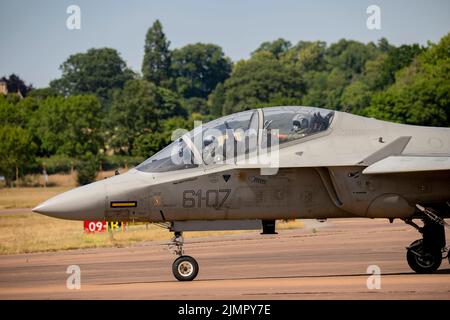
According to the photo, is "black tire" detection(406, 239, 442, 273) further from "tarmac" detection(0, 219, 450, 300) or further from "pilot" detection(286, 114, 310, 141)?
"pilot" detection(286, 114, 310, 141)

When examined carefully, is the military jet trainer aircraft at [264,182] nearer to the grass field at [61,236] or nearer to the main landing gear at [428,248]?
the main landing gear at [428,248]

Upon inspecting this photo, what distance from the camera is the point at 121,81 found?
166625mm

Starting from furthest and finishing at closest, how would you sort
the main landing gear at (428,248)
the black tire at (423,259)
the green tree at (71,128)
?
the green tree at (71,128)
the black tire at (423,259)
the main landing gear at (428,248)

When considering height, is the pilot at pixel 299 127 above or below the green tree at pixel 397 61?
below

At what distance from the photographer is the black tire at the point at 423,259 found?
15.4m

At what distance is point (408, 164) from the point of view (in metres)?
14.4

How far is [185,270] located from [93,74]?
155 meters

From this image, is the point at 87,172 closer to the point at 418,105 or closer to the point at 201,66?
the point at 418,105

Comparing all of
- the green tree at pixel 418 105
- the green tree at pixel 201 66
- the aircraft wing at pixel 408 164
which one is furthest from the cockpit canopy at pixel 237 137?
the green tree at pixel 201 66

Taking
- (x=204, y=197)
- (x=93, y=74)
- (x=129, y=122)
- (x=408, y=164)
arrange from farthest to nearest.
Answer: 1. (x=93, y=74)
2. (x=129, y=122)
3. (x=204, y=197)
4. (x=408, y=164)

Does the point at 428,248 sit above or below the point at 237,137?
below

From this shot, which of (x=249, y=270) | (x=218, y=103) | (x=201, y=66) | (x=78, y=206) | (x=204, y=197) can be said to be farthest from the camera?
(x=201, y=66)

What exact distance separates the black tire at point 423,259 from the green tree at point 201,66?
169 m

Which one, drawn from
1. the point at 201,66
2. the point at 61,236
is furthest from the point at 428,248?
the point at 201,66
